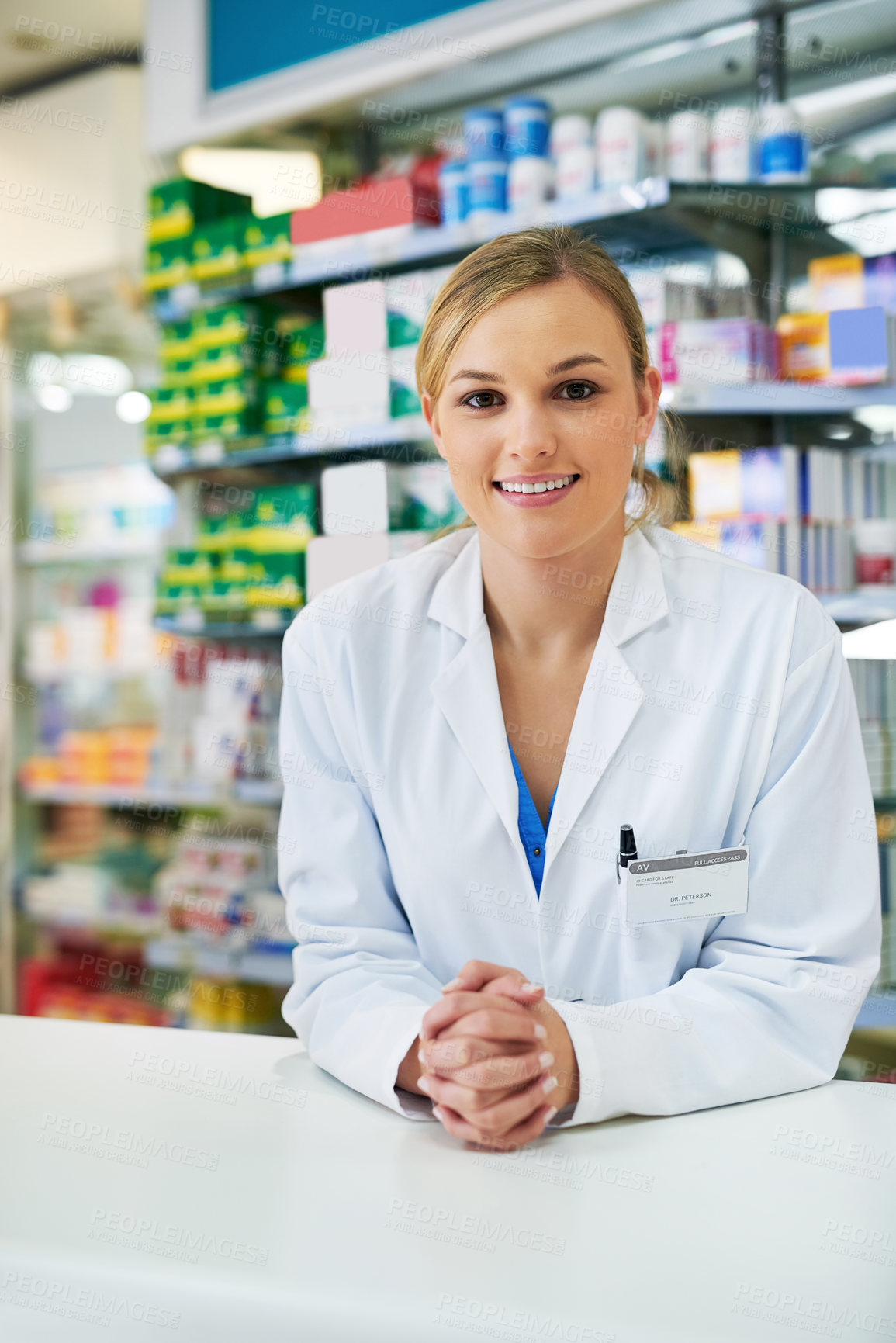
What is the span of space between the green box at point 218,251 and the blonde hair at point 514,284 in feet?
6.31

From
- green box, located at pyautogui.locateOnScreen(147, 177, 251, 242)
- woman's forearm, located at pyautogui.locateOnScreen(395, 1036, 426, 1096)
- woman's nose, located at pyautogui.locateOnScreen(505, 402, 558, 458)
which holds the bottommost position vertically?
woman's forearm, located at pyautogui.locateOnScreen(395, 1036, 426, 1096)

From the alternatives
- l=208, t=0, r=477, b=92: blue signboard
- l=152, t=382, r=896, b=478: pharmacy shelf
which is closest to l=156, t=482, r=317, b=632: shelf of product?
l=152, t=382, r=896, b=478: pharmacy shelf

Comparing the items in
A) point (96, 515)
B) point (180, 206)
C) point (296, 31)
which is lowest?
point (96, 515)

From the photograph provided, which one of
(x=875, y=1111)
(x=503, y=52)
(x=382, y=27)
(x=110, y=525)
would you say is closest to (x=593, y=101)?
(x=503, y=52)

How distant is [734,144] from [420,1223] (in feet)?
8.10

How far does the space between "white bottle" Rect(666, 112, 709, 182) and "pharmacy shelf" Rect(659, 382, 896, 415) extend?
0.51 metres

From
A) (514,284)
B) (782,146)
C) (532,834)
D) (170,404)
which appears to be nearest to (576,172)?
(782,146)

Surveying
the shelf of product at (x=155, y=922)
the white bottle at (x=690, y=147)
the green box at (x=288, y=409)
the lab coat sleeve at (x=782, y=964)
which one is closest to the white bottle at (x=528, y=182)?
the white bottle at (x=690, y=147)

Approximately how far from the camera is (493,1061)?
92cm

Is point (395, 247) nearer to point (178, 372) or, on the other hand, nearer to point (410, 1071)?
point (178, 372)

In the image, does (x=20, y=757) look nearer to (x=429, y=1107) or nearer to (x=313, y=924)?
(x=313, y=924)

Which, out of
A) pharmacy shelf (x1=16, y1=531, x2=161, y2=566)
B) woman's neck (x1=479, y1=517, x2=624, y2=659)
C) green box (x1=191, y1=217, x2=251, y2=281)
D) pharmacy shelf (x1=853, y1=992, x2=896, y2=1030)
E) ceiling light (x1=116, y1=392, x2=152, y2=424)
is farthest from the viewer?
ceiling light (x1=116, y1=392, x2=152, y2=424)

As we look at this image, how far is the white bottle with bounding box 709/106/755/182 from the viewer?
251 cm

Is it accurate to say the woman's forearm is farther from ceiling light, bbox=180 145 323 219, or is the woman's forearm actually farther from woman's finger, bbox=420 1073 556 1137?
ceiling light, bbox=180 145 323 219
